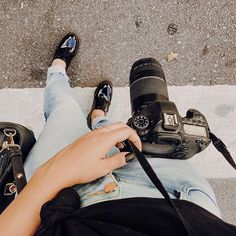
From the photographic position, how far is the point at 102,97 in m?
2.04

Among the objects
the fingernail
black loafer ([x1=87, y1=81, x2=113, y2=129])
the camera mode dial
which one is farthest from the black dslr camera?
black loafer ([x1=87, y1=81, x2=113, y2=129])

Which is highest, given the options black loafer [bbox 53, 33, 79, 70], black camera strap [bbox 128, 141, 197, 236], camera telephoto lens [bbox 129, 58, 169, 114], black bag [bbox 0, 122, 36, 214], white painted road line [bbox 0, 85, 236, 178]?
black loafer [bbox 53, 33, 79, 70]

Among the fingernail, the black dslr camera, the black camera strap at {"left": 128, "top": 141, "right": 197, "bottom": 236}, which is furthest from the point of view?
the black dslr camera

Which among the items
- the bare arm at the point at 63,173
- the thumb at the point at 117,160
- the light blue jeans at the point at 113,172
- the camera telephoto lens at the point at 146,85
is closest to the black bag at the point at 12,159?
the light blue jeans at the point at 113,172

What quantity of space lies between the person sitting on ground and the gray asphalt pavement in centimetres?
69

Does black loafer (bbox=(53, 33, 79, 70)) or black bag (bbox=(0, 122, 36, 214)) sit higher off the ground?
black loafer (bbox=(53, 33, 79, 70))

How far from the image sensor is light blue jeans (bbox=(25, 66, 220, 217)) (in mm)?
1143

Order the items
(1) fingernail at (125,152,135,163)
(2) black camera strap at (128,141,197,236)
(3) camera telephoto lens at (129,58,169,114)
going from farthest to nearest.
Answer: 1. (3) camera telephoto lens at (129,58,169,114)
2. (1) fingernail at (125,152,135,163)
3. (2) black camera strap at (128,141,197,236)

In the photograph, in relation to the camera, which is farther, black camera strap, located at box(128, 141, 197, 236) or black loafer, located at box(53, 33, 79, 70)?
black loafer, located at box(53, 33, 79, 70)

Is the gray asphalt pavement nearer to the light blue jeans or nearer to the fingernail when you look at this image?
the light blue jeans

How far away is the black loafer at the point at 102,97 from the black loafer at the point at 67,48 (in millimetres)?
187

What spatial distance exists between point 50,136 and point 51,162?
13.8 inches

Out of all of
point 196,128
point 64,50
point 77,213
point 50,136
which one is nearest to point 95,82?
point 64,50

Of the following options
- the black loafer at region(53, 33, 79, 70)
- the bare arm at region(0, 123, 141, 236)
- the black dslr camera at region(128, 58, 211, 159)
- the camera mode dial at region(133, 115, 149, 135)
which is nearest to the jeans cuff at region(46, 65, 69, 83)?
the black loafer at region(53, 33, 79, 70)
